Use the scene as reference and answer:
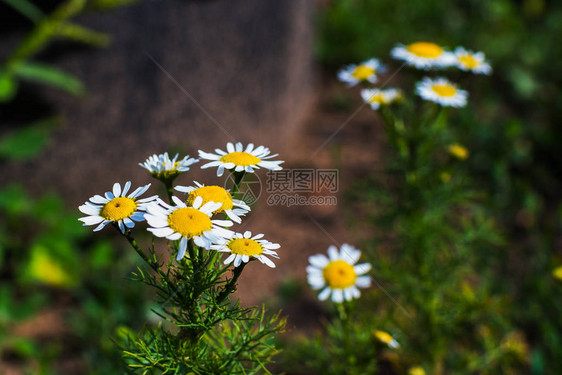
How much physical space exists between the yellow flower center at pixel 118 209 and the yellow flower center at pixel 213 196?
0.09 meters

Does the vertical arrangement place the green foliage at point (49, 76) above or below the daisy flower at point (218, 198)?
above

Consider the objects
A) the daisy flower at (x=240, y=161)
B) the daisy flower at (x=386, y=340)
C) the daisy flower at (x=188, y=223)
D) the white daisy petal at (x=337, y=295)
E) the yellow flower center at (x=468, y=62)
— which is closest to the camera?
the daisy flower at (x=188, y=223)

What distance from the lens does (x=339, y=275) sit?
3.38ft

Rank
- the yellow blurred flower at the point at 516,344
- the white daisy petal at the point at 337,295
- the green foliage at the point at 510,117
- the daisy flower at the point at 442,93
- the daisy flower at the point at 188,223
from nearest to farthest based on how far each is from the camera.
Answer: the daisy flower at the point at 188,223
the white daisy petal at the point at 337,295
the daisy flower at the point at 442,93
the yellow blurred flower at the point at 516,344
the green foliage at the point at 510,117

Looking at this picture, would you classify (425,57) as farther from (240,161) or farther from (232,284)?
(232,284)

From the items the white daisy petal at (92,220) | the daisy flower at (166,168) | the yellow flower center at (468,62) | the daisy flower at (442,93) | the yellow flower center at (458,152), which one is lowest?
the white daisy petal at (92,220)

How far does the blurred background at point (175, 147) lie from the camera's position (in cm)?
174

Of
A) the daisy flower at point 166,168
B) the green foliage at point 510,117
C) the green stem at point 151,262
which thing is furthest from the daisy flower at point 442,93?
the green stem at point 151,262

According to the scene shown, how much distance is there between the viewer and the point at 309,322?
1924 mm

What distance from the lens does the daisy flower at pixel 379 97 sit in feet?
4.46

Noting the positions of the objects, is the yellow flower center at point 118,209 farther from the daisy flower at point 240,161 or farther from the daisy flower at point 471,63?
the daisy flower at point 471,63

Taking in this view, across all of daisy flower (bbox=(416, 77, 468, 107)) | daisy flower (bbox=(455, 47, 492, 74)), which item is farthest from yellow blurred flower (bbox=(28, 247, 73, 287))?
daisy flower (bbox=(455, 47, 492, 74))

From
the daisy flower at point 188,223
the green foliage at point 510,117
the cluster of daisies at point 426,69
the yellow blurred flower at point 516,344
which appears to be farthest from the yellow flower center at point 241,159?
the yellow blurred flower at point 516,344

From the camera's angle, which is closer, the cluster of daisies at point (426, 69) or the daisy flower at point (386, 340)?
the daisy flower at point (386, 340)
